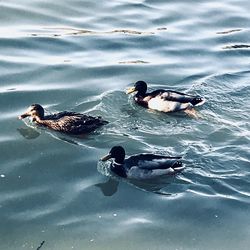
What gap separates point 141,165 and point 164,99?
2.85 m

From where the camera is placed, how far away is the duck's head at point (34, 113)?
1395 centimetres

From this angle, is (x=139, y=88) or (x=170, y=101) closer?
(x=170, y=101)

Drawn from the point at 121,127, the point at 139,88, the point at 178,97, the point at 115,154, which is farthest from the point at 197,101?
the point at 115,154

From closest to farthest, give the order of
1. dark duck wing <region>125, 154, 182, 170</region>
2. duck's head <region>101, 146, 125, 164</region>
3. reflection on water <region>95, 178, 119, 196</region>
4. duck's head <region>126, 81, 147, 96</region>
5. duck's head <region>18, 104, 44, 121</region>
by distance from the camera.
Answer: reflection on water <region>95, 178, 119, 196</region> < dark duck wing <region>125, 154, 182, 170</region> < duck's head <region>101, 146, 125, 164</region> < duck's head <region>18, 104, 44, 121</region> < duck's head <region>126, 81, 147, 96</region>

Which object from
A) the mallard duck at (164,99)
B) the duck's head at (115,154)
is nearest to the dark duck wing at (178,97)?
the mallard duck at (164,99)

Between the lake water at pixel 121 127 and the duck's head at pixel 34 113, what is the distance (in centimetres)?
24

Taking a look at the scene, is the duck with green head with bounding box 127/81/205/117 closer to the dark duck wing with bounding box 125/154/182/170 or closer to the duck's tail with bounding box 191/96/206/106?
the duck's tail with bounding box 191/96/206/106

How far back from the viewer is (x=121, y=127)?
555 inches

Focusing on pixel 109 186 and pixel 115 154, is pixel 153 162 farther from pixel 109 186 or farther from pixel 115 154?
pixel 109 186

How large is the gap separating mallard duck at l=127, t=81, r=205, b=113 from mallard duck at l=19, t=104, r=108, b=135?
4.78ft

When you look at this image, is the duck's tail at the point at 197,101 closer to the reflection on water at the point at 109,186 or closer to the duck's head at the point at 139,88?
the duck's head at the point at 139,88

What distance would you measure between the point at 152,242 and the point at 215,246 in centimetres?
93

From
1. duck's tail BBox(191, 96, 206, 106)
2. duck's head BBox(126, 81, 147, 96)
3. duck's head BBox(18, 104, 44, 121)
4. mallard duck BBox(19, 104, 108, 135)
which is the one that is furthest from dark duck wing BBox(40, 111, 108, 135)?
duck's tail BBox(191, 96, 206, 106)

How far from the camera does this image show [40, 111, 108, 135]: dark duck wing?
13641 mm
